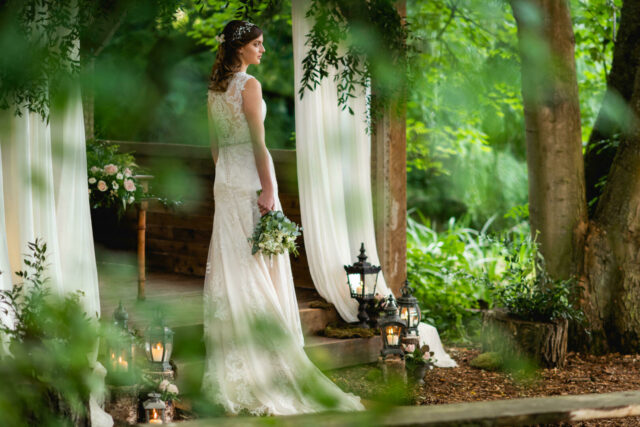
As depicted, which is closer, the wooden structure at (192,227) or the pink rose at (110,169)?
the pink rose at (110,169)

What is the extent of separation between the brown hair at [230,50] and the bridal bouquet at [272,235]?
0.67 meters

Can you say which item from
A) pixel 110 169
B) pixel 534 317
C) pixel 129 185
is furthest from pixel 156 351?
pixel 534 317

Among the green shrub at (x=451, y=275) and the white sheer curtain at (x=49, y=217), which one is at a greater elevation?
the white sheer curtain at (x=49, y=217)

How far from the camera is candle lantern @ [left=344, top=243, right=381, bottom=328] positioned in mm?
4836

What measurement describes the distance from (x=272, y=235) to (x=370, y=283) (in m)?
1.13

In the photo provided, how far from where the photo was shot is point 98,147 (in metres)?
4.81

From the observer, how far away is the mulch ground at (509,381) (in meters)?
4.33

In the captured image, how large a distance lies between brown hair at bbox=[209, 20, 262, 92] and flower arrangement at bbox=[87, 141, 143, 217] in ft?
2.82

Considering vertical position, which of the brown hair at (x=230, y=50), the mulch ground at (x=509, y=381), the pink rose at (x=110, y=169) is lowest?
the mulch ground at (x=509, y=381)

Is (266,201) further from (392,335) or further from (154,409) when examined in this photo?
(154,409)

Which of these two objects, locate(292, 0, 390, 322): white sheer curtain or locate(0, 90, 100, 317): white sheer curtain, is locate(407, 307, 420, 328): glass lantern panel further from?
locate(0, 90, 100, 317): white sheer curtain

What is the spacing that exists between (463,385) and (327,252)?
1.11 metres

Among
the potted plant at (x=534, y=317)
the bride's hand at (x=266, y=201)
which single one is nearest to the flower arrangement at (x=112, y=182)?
the bride's hand at (x=266, y=201)

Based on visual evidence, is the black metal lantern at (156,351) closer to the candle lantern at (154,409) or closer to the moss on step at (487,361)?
the candle lantern at (154,409)
